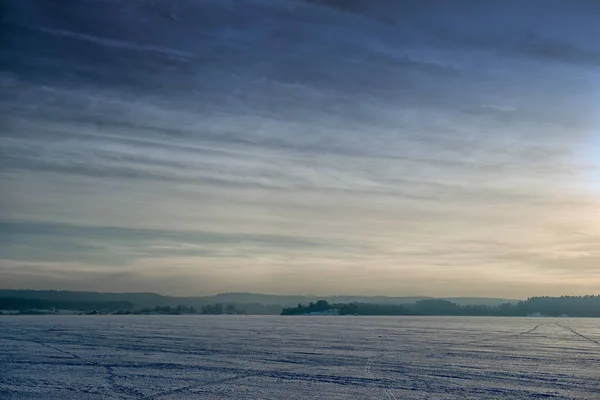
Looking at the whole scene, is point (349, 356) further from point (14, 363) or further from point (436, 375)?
point (14, 363)

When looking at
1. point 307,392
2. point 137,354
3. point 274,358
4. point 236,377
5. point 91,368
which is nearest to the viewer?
point 307,392

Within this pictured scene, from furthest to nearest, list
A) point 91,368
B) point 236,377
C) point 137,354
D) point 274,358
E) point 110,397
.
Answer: point 137,354
point 274,358
point 91,368
point 236,377
point 110,397

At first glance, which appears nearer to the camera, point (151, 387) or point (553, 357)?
point (151, 387)

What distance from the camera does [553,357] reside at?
107 ft

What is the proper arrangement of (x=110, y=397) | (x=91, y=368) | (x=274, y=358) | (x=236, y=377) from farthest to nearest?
(x=274, y=358) → (x=91, y=368) → (x=236, y=377) → (x=110, y=397)

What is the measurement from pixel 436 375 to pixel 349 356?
28.0ft

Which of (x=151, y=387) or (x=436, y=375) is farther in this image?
(x=436, y=375)

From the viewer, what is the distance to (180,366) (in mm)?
26219

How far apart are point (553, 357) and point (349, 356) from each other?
10.9 meters

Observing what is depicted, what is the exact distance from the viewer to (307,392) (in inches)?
763

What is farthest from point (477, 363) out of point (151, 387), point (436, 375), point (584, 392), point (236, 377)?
point (151, 387)

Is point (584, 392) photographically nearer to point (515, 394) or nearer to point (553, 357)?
point (515, 394)

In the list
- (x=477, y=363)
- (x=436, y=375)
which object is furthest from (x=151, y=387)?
(x=477, y=363)

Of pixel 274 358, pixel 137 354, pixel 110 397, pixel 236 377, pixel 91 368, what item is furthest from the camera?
pixel 137 354
